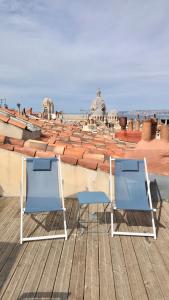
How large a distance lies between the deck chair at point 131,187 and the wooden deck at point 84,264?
1.01 ft

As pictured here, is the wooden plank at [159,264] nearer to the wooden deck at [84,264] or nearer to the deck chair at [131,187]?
the wooden deck at [84,264]

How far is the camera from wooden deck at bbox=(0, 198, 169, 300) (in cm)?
254

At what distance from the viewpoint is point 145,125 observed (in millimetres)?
5102

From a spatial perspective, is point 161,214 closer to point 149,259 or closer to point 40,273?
point 149,259

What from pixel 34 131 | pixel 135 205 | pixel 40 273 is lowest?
pixel 40 273

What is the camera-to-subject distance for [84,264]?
3025mm

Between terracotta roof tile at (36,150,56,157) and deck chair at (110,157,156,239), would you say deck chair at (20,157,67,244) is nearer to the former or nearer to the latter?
deck chair at (110,157,156,239)

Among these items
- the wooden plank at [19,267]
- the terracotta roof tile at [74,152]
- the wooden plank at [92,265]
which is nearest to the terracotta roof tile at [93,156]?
the terracotta roof tile at [74,152]

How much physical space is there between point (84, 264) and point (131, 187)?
143cm

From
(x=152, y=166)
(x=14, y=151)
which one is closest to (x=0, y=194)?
(x=14, y=151)

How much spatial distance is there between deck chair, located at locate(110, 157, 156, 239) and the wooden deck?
1.01ft

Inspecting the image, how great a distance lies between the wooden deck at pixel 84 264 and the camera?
2537 mm

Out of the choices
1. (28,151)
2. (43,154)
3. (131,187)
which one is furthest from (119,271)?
(28,151)

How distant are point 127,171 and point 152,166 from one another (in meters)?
1.12
